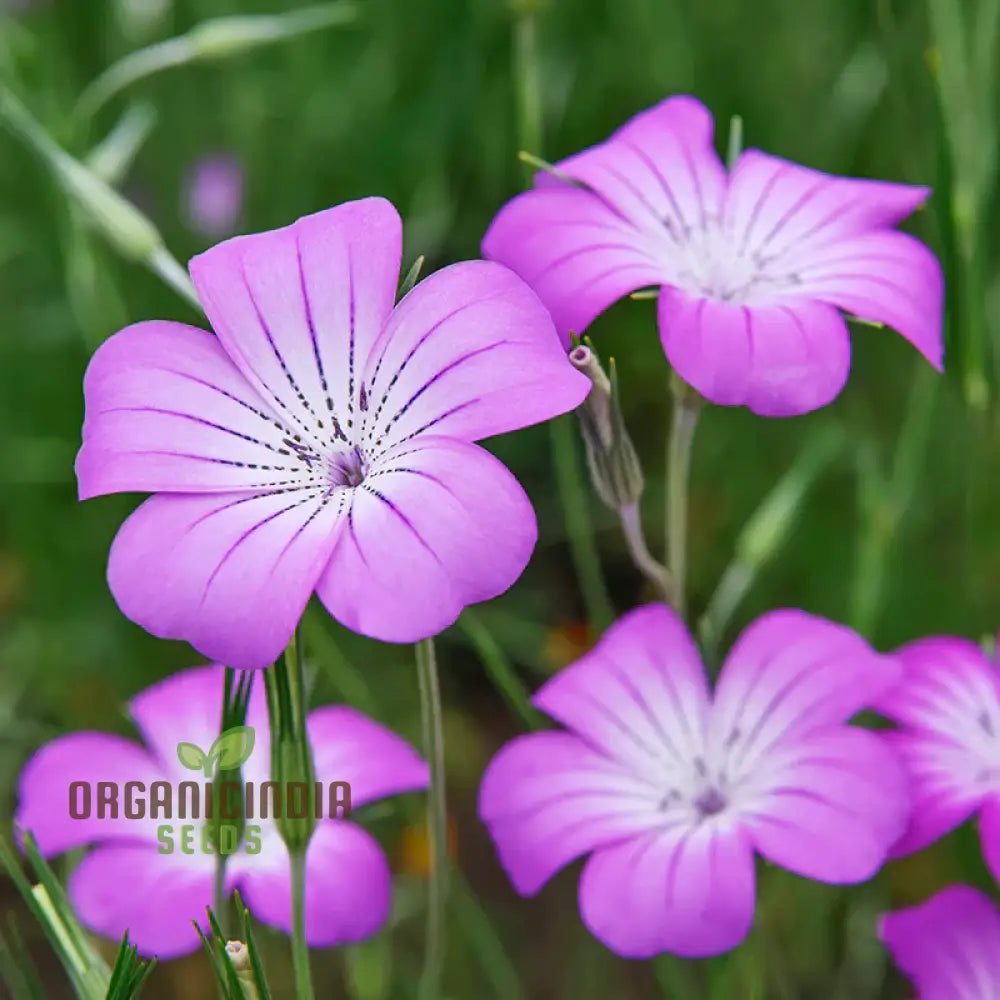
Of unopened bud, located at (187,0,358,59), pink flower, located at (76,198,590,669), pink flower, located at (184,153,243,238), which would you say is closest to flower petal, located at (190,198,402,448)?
pink flower, located at (76,198,590,669)

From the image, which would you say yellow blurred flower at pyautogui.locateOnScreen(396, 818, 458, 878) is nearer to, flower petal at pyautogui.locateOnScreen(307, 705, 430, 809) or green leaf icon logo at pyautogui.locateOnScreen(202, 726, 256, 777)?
flower petal at pyautogui.locateOnScreen(307, 705, 430, 809)

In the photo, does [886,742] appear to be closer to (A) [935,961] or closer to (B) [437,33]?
(A) [935,961]

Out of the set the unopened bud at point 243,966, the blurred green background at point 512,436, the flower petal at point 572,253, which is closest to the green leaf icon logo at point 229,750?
the unopened bud at point 243,966

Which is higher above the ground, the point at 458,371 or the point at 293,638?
the point at 458,371

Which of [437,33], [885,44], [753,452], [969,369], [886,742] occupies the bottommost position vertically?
Answer: [886,742]

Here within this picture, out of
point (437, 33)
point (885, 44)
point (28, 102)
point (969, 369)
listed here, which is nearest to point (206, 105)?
point (437, 33)

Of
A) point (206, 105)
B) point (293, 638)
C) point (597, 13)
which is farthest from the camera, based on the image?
point (206, 105)

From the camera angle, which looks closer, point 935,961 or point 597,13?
point 935,961
